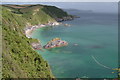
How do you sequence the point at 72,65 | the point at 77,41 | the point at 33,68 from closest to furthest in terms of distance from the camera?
the point at 33,68 < the point at 72,65 < the point at 77,41

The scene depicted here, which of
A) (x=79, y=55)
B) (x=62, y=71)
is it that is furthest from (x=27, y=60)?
Answer: (x=79, y=55)

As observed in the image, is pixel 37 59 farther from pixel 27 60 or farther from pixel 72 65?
pixel 72 65

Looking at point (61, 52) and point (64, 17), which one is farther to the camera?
point (64, 17)

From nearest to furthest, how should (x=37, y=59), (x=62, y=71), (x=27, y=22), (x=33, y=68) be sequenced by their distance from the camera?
(x=33, y=68), (x=37, y=59), (x=62, y=71), (x=27, y=22)

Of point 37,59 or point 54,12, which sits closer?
point 37,59

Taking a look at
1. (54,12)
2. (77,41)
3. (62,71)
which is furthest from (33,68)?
(54,12)

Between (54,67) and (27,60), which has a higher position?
(27,60)

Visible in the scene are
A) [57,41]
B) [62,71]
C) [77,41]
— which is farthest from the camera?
[77,41]

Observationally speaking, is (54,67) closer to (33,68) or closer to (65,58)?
(65,58)

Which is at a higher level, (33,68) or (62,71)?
(33,68)
